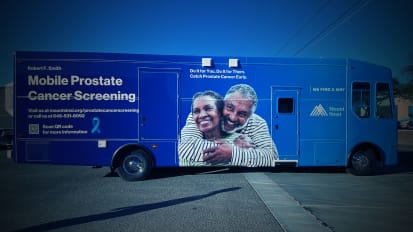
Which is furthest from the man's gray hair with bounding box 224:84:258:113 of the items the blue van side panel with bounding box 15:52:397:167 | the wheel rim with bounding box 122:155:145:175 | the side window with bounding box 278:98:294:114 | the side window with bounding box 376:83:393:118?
the side window with bounding box 376:83:393:118

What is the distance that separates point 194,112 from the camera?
8141 millimetres

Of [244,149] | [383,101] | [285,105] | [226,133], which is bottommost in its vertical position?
[244,149]

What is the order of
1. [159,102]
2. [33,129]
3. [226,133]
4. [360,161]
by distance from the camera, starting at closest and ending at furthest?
1. [33,129]
2. [159,102]
3. [226,133]
4. [360,161]

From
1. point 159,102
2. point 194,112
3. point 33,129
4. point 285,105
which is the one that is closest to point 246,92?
point 285,105

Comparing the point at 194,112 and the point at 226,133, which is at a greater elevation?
the point at 194,112

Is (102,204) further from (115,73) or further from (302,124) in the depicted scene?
(302,124)

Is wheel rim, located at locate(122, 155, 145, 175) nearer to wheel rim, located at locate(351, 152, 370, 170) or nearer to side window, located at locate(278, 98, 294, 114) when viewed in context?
side window, located at locate(278, 98, 294, 114)

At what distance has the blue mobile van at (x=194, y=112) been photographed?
307 inches

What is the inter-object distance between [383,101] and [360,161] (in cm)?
198

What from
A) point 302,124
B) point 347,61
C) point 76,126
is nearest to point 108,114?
point 76,126

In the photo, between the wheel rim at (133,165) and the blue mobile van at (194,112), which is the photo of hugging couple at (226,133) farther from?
the wheel rim at (133,165)

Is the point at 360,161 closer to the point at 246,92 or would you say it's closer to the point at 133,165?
the point at 246,92

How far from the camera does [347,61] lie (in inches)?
339

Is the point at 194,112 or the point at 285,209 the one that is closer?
the point at 285,209
